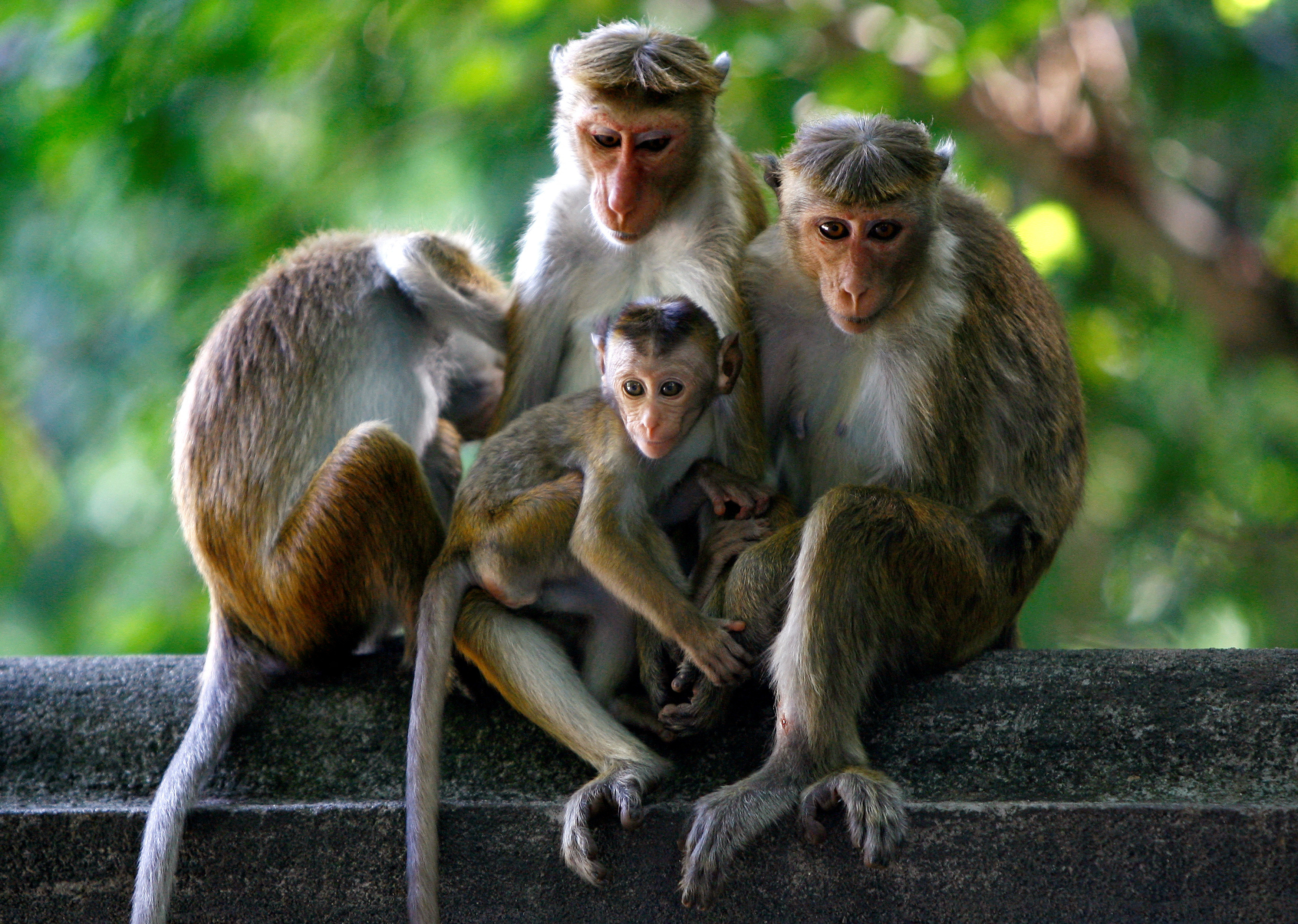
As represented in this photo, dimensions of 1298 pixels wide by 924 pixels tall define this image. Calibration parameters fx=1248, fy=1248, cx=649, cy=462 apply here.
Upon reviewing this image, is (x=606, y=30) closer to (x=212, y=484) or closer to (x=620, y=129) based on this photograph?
(x=620, y=129)

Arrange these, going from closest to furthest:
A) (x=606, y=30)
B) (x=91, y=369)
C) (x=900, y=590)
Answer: (x=900, y=590)
(x=606, y=30)
(x=91, y=369)

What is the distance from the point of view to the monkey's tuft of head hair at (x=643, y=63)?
9.33 feet

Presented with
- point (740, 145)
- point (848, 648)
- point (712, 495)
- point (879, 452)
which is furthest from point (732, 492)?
point (740, 145)

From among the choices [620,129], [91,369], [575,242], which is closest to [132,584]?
[91,369]

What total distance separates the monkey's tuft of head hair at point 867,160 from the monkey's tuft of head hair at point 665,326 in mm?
375

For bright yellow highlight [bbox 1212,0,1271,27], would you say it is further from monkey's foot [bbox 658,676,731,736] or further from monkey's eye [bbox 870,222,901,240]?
monkey's foot [bbox 658,676,731,736]

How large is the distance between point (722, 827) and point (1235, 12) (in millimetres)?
4340

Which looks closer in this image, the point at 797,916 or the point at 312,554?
the point at 797,916

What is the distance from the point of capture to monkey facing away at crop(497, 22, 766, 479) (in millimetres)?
2838

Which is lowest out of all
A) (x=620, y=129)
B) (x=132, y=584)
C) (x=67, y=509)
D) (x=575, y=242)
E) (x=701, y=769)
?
(x=67, y=509)

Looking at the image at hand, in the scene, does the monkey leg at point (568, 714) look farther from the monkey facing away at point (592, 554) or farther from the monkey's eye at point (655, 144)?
the monkey's eye at point (655, 144)

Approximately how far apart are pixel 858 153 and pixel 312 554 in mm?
1482

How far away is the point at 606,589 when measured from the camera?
264cm

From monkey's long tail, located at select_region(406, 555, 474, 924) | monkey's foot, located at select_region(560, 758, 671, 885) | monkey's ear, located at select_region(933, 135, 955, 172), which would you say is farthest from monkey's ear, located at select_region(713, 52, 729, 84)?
monkey's foot, located at select_region(560, 758, 671, 885)
